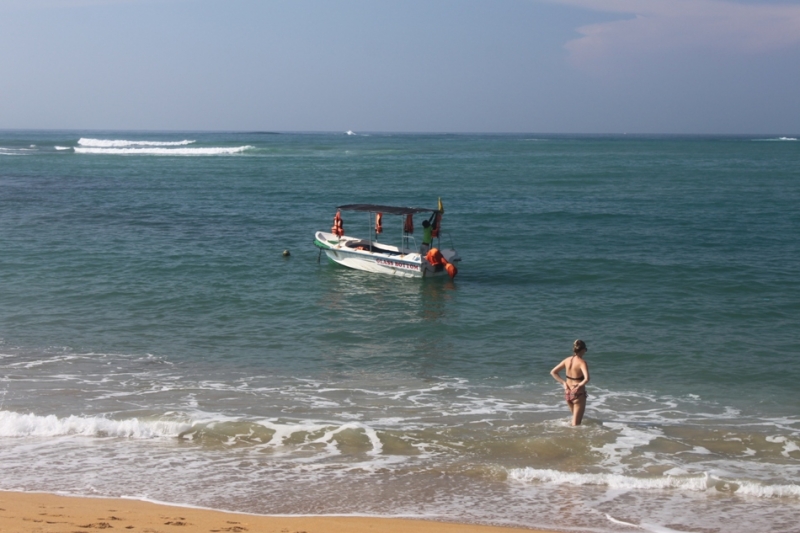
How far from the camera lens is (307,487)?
10.6 metres

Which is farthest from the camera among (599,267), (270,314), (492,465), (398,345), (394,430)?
(599,267)

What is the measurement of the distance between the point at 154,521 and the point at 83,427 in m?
4.34

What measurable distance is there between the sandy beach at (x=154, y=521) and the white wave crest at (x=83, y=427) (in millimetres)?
2799

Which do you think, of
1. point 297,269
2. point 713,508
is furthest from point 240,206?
point 713,508

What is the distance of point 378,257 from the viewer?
25.5 metres

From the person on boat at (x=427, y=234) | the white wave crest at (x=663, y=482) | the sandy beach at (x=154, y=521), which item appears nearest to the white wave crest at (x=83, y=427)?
the sandy beach at (x=154, y=521)

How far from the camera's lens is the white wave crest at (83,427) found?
1259 cm

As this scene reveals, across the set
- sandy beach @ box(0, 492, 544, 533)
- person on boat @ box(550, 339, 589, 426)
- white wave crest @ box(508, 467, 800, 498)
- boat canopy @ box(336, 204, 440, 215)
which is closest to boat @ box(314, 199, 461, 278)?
boat canopy @ box(336, 204, 440, 215)

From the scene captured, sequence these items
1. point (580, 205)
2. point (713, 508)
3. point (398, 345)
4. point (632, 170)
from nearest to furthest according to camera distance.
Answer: point (713, 508)
point (398, 345)
point (580, 205)
point (632, 170)

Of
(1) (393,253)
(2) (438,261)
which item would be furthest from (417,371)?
(1) (393,253)

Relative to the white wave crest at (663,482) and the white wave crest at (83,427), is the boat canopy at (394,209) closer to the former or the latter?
the white wave crest at (83,427)

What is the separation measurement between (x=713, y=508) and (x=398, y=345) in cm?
907

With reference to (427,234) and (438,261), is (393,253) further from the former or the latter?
(438,261)

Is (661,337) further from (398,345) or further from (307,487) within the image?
(307,487)
